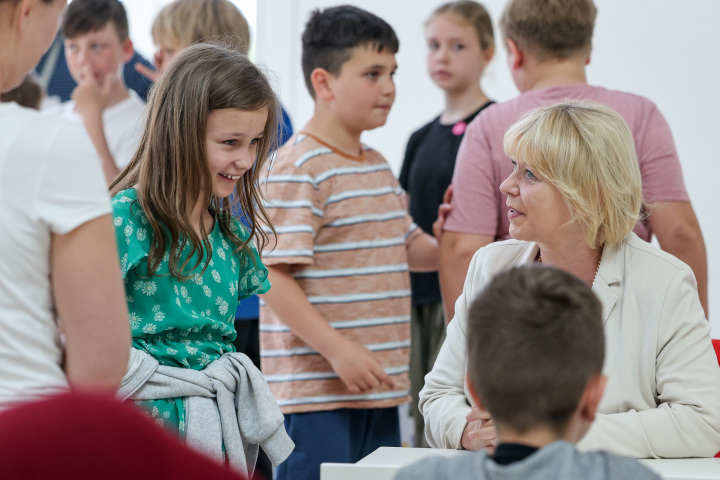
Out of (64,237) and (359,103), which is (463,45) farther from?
(64,237)

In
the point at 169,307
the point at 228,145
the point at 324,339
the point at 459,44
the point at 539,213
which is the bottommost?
the point at 324,339

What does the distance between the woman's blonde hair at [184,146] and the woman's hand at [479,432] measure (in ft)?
1.86

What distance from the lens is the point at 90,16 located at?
3543 mm

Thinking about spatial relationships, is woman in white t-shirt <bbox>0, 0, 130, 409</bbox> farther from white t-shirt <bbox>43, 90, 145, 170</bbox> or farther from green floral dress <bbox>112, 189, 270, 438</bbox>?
white t-shirt <bbox>43, 90, 145, 170</bbox>

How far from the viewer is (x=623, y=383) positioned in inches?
66.7

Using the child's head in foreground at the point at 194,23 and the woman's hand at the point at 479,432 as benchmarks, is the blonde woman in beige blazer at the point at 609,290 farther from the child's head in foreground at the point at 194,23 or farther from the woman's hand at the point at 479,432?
the child's head in foreground at the point at 194,23

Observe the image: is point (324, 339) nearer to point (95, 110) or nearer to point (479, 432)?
point (479, 432)

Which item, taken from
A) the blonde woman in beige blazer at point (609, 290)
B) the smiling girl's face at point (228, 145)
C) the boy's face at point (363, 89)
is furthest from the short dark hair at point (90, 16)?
the blonde woman in beige blazer at point (609, 290)

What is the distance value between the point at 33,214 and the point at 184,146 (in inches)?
24.9

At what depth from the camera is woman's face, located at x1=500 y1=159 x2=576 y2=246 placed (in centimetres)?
183

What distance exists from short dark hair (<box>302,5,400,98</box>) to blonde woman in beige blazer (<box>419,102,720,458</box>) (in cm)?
94

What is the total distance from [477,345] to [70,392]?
2.07 ft

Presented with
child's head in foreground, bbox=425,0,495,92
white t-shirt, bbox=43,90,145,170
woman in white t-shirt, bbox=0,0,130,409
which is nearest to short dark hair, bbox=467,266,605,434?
woman in white t-shirt, bbox=0,0,130,409

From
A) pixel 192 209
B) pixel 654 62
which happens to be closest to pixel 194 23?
pixel 192 209
